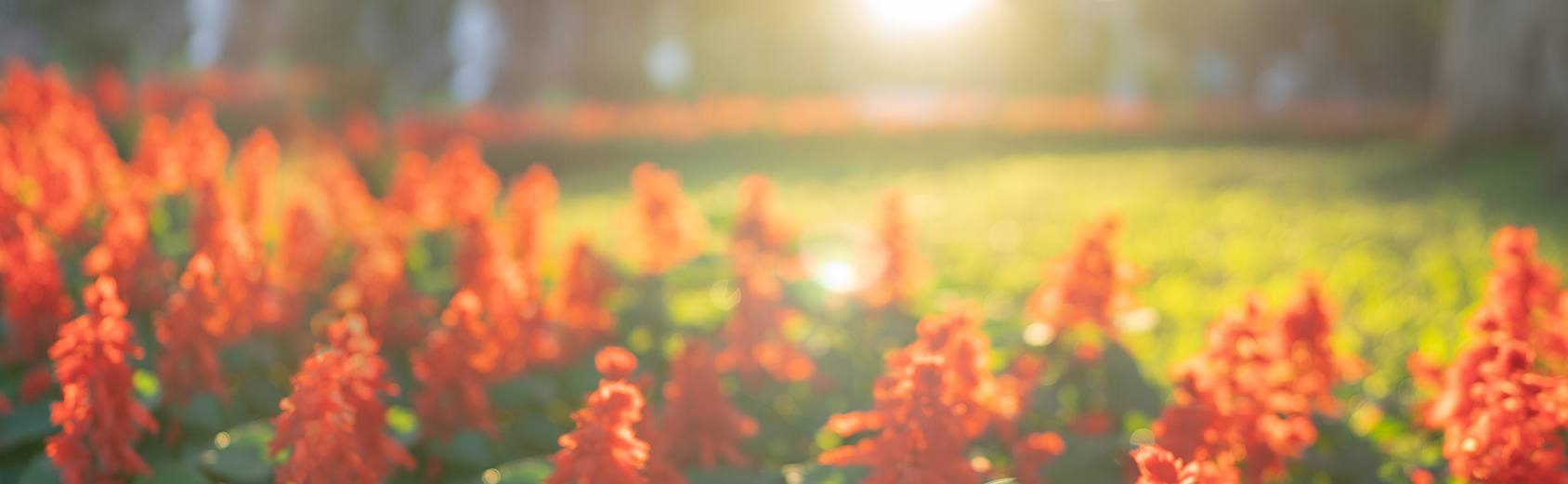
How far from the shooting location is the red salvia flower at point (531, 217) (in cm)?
428

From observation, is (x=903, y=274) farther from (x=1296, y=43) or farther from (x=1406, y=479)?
(x=1296, y=43)

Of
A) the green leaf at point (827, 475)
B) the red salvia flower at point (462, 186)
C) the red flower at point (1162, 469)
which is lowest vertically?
the red flower at point (1162, 469)

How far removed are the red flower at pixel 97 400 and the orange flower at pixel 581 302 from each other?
142cm

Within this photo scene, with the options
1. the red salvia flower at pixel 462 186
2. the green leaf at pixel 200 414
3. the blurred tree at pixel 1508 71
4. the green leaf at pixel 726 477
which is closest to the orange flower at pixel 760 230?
the red salvia flower at pixel 462 186

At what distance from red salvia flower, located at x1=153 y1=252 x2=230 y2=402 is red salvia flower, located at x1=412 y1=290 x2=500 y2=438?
456 millimetres

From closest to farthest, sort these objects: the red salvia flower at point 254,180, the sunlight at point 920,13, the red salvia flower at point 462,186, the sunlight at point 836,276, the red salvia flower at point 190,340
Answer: the red salvia flower at point 190,340 → the sunlight at point 836,276 → the red salvia flower at point 254,180 → the red salvia flower at point 462,186 → the sunlight at point 920,13

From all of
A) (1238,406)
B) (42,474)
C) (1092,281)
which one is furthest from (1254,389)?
(42,474)

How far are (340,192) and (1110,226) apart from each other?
9.72ft

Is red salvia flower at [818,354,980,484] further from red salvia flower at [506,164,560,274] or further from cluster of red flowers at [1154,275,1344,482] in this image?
red salvia flower at [506,164,560,274]

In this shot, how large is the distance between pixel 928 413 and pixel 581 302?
5.82ft

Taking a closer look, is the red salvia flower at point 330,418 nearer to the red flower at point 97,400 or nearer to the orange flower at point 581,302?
the red flower at point 97,400

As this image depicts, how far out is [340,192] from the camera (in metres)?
4.73

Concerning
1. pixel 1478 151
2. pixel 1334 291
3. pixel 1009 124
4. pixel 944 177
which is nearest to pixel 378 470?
pixel 1334 291

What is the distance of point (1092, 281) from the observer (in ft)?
10.6
